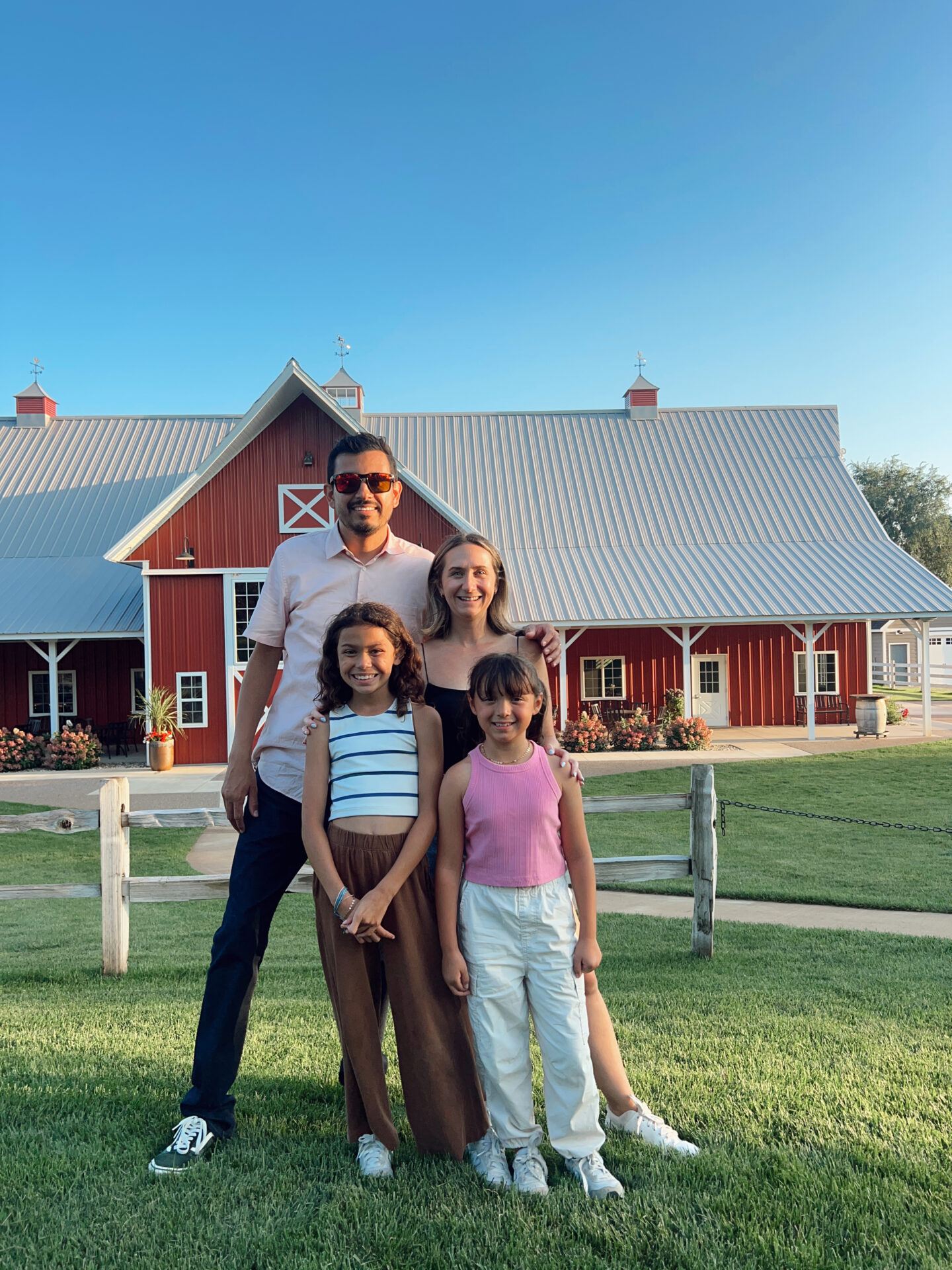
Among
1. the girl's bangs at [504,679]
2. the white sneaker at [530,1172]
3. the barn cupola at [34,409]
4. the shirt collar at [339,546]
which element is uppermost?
the barn cupola at [34,409]

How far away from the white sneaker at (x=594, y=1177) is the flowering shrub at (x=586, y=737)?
15.8 metres

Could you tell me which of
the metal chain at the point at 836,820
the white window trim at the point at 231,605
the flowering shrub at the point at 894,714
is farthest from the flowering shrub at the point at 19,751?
the flowering shrub at the point at 894,714

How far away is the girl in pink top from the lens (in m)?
2.79

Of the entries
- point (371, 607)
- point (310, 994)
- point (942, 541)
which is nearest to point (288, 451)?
point (310, 994)

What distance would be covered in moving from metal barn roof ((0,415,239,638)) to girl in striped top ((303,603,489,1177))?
1773 cm

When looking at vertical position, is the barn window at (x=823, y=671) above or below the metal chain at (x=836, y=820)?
above

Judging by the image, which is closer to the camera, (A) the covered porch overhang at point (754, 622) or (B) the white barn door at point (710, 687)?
(A) the covered porch overhang at point (754, 622)

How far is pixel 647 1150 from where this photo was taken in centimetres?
290

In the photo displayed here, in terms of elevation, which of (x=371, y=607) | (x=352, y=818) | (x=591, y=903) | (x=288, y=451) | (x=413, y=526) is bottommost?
(x=591, y=903)

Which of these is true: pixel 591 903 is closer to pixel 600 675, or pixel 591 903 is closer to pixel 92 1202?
pixel 92 1202

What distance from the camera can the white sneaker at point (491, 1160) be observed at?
272cm

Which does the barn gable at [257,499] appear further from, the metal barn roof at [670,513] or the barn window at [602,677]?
the barn window at [602,677]

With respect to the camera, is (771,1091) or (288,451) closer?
(771,1091)

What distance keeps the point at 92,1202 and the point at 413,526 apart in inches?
662
